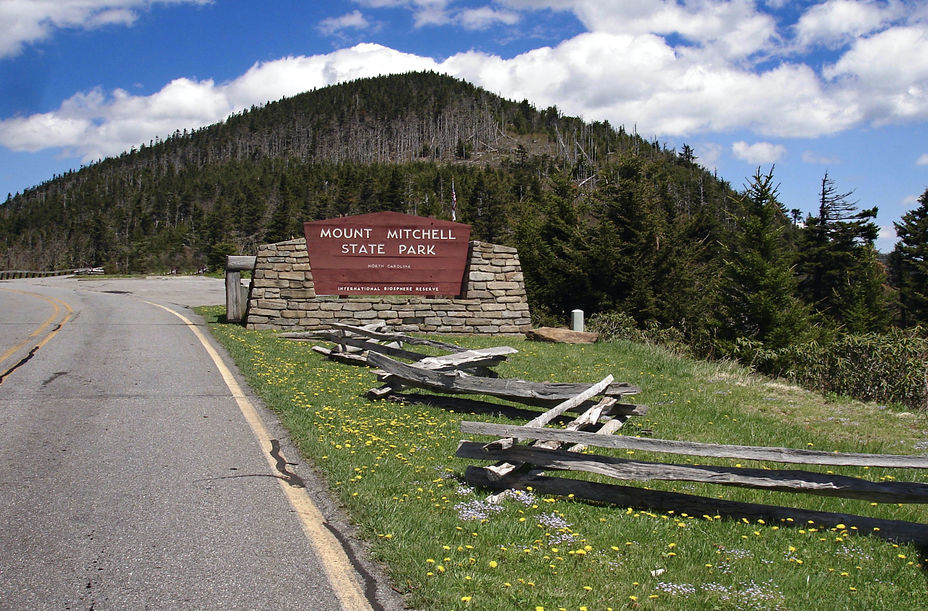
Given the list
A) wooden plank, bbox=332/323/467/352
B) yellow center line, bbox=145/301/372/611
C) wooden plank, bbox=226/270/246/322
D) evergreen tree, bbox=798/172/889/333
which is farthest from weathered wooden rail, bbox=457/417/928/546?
evergreen tree, bbox=798/172/889/333

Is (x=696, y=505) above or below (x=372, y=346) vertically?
below

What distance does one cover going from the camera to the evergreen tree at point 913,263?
46.3 m

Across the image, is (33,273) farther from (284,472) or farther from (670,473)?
(670,473)

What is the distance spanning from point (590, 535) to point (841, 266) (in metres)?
49.5

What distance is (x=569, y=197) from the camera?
33312 millimetres

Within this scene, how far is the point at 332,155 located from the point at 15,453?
19861 cm

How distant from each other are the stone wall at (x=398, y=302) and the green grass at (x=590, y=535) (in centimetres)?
902

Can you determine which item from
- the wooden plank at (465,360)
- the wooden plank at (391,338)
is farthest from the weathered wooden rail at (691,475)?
the wooden plank at (391,338)

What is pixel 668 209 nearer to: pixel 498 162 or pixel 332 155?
pixel 498 162

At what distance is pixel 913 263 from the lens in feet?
160

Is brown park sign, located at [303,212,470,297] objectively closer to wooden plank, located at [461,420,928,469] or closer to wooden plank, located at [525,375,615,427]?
wooden plank, located at [525,375,615,427]

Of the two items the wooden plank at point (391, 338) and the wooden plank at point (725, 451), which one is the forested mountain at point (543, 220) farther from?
the wooden plank at point (725, 451)

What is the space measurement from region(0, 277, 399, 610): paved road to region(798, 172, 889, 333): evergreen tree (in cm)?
4289

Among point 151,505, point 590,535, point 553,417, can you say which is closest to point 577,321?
point 553,417
